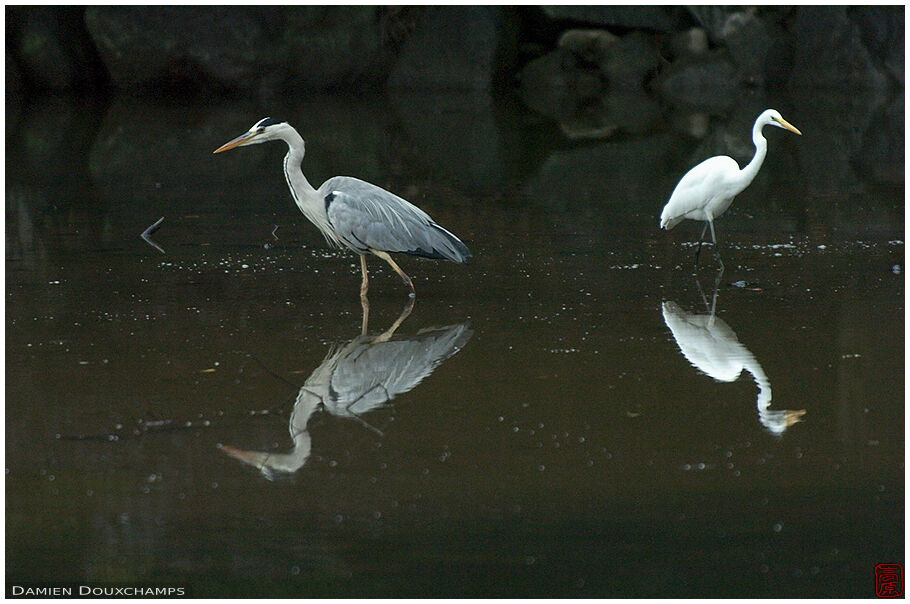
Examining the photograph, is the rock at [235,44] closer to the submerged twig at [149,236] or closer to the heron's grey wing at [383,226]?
the submerged twig at [149,236]

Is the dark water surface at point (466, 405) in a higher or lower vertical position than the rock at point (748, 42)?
lower

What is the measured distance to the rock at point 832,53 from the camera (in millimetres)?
22609

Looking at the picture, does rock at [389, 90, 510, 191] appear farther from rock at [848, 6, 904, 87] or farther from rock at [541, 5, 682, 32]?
rock at [848, 6, 904, 87]

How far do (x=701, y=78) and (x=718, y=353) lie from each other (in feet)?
61.2

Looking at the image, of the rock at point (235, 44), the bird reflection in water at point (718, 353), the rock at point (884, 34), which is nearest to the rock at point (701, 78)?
the rock at point (884, 34)

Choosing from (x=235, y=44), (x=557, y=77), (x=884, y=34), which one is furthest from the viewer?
(x=557, y=77)

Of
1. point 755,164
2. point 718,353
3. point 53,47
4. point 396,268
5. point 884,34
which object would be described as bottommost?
point 718,353

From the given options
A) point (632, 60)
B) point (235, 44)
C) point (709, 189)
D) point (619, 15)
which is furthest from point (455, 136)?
point (632, 60)

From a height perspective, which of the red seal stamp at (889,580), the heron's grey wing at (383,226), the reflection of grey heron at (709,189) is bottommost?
the red seal stamp at (889,580)

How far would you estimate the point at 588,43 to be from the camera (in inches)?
944

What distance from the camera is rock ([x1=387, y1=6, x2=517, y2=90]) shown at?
75.4 ft

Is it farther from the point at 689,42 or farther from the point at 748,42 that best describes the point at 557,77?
the point at 748,42

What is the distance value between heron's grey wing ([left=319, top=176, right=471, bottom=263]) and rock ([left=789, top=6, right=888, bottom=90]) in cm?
1795

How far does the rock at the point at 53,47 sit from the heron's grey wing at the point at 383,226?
16.1 m
